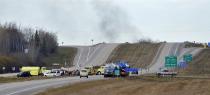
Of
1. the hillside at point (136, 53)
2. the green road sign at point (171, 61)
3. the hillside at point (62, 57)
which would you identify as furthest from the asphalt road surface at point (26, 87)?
the hillside at point (62, 57)

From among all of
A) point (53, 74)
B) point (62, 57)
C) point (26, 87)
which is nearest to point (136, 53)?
point (62, 57)

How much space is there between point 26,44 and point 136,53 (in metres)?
32.8

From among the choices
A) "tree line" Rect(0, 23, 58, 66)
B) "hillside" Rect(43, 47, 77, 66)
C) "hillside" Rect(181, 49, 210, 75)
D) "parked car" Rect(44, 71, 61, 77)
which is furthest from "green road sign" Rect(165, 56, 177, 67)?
"hillside" Rect(43, 47, 77, 66)

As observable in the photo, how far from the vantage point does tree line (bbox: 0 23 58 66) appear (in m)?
148

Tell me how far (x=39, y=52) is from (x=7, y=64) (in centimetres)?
3046

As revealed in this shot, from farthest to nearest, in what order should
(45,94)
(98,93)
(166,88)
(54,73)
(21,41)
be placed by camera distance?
1. (21,41)
2. (54,73)
3. (45,94)
4. (98,93)
5. (166,88)

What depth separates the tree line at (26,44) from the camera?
148 meters

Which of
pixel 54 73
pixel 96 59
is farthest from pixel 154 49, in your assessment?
pixel 54 73

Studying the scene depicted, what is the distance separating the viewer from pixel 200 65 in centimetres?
12938

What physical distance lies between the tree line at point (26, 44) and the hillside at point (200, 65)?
3980 centimetres

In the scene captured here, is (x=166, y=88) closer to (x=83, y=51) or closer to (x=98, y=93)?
(x=98, y=93)

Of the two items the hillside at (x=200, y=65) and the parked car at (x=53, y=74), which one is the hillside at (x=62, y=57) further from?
the parked car at (x=53, y=74)

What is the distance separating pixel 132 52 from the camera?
160 metres

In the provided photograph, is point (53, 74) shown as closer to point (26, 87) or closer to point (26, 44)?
point (26, 87)
